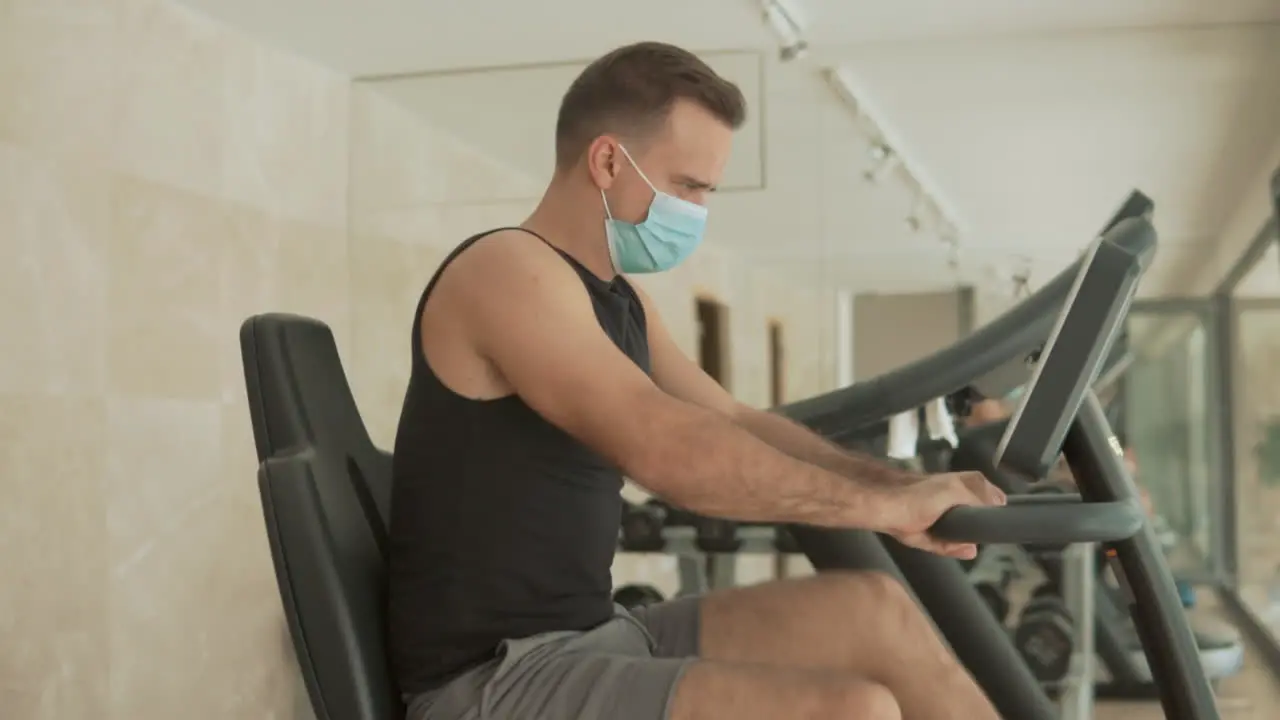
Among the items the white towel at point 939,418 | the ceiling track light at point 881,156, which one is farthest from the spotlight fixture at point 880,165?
the white towel at point 939,418

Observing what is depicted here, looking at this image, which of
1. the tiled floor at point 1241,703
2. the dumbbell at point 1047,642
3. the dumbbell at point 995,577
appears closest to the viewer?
the dumbbell at point 1047,642

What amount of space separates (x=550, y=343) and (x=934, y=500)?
375 mm

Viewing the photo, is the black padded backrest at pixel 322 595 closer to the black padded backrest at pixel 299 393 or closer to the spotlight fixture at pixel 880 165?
the black padded backrest at pixel 299 393

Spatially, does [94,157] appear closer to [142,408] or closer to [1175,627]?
[142,408]

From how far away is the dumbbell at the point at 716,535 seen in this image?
9.16 feet

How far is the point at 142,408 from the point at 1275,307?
4.04m

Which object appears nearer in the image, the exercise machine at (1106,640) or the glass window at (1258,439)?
the exercise machine at (1106,640)

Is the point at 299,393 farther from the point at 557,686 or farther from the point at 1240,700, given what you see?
the point at 1240,700

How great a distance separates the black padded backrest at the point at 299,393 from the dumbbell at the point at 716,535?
61.9 inches

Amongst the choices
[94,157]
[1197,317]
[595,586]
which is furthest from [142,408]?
[1197,317]

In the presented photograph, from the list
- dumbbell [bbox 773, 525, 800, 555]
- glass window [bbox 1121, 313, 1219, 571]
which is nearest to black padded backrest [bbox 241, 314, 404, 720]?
dumbbell [bbox 773, 525, 800, 555]

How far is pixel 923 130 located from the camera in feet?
11.8

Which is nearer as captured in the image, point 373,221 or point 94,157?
point 94,157

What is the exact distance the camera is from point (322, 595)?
3.67 feet
